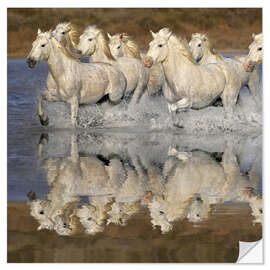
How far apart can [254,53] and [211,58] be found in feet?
4.59

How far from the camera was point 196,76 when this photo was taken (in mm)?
12797

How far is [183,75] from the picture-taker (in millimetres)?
12656

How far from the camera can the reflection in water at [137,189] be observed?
7.82 meters

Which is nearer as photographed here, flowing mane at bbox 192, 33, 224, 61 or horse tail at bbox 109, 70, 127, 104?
horse tail at bbox 109, 70, 127, 104

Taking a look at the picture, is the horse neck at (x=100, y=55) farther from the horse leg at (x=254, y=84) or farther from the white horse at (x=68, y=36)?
the horse leg at (x=254, y=84)

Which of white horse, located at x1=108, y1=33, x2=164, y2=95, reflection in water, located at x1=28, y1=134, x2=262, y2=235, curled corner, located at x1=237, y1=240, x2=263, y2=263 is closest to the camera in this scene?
curled corner, located at x1=237, y1=240, x2=263, y2=263

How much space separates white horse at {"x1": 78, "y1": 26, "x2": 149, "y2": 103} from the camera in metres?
14.0

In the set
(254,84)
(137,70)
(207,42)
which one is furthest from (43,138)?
(254,84)

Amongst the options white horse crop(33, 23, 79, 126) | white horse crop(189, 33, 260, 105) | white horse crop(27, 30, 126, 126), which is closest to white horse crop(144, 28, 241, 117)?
white horse crop(189, 33, 260, 105)

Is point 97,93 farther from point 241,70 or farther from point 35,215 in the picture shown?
point 35,215

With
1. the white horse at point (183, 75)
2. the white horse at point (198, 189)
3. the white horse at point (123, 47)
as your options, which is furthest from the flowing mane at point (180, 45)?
the white horse at point (198, 189)

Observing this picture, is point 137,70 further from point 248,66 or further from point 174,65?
point 248,66

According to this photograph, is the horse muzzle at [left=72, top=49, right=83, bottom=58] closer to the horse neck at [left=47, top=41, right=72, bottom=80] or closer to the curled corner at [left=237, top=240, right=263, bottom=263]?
the horse neck at [left=47, top=41, right=72, bottom=80]

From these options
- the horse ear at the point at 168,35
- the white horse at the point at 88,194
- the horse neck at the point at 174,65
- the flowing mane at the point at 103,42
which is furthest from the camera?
the flowing mane at the point at 103,42
